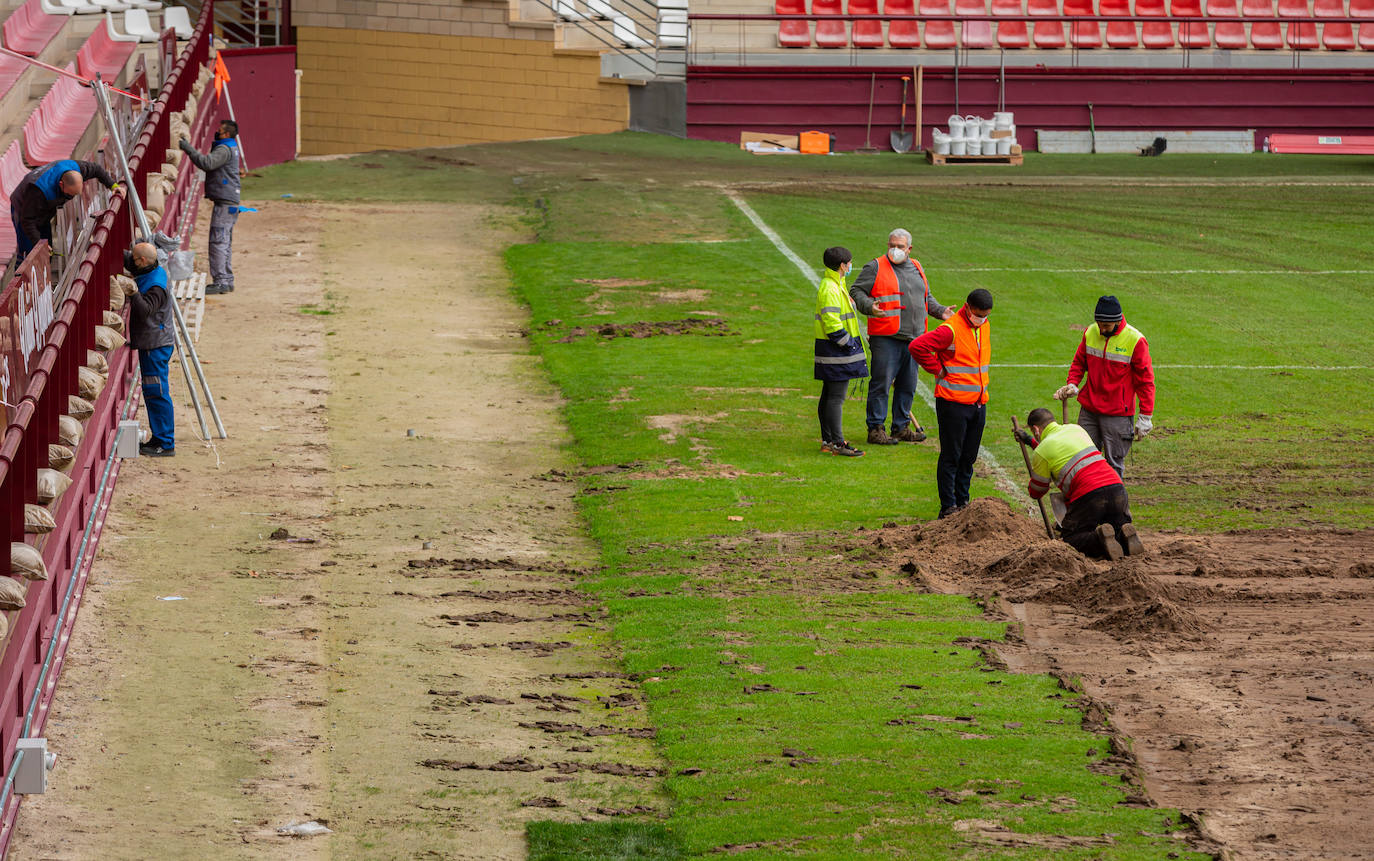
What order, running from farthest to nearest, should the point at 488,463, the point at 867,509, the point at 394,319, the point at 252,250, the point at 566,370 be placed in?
the point at 252,250
the point at 394,319
the point at 566,370
the point at 488,463
the point at 867,509

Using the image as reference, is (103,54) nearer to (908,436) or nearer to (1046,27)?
(908,436)

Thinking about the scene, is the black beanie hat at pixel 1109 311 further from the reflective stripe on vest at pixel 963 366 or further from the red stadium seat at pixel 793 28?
the red stadium seat at pixel 793 28

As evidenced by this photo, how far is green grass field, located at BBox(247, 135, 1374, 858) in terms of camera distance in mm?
9156

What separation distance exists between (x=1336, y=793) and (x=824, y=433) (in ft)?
27.7

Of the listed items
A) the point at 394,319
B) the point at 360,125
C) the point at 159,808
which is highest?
the point at 360,125

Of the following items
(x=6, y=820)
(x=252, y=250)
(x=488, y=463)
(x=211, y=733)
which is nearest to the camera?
(x=6, y=820)

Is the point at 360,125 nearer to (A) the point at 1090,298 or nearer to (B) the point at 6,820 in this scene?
(A) the point at 1090,298

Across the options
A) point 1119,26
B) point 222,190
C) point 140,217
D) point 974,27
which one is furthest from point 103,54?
point 1119,26

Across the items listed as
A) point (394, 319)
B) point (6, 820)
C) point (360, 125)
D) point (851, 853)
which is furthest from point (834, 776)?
point (360, 125)

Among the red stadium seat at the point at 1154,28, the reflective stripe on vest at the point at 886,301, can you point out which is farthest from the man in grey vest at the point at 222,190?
the red stadium seat at the point at 1154,28

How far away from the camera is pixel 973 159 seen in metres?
36.0

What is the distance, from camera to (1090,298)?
23688mm

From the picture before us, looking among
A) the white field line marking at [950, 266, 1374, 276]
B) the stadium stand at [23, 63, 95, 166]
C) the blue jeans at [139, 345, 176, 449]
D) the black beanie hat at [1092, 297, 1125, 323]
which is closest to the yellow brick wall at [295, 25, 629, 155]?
the stadium stand at [23, 63, 95, 166]

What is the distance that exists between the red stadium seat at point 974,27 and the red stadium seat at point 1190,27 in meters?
4.96
